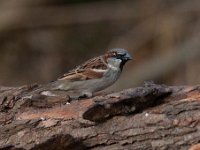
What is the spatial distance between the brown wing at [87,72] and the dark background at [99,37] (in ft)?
12.9

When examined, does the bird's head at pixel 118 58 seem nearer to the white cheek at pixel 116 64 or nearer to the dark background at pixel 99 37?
the white cheek at pixel 116 64

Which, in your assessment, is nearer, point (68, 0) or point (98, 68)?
point (98, 68)

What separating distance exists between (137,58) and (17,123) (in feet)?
20.7

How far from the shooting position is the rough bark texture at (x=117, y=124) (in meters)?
4.87

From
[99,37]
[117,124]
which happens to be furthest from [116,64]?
[99,37]

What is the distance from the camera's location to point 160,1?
37.2ft

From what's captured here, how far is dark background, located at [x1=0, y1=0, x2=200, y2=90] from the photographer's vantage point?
10.8 metres

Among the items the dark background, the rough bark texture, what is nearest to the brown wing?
the rough bark texture

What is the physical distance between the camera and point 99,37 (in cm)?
1238

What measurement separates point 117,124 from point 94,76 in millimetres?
1180

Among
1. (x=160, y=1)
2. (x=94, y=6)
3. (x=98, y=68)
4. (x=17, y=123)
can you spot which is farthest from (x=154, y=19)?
(x=17, y=123)

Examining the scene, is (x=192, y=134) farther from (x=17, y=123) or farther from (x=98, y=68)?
(x=98, y=68)

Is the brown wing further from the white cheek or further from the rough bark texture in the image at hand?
the rough bark texture

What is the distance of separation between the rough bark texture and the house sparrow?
2.50 ft
